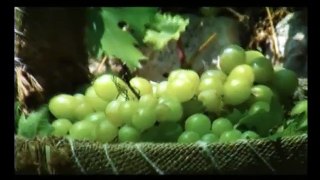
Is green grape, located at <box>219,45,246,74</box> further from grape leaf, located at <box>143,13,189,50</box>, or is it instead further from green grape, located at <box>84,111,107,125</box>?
green grape, located at <box>84,111,107,125</box>

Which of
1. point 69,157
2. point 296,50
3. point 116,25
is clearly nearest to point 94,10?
point 116,25

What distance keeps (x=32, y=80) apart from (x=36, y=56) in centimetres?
4

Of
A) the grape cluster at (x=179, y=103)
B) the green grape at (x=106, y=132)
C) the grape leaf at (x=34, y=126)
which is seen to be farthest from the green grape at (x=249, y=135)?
the grape leaf at (x=34, y=126)

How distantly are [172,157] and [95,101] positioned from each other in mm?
200

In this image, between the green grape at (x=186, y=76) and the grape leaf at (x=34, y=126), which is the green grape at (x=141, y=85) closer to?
the green grape at (x=186, y=76)

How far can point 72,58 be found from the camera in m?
1.15

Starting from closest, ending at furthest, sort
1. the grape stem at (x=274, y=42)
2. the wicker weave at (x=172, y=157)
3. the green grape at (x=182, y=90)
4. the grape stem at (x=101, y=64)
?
the wicker weave at (x=172, y=157) → the green grape at (x=182, y=90) → the grape stem at (x=101, y=64) → the grape stem at (x=274, y=42)

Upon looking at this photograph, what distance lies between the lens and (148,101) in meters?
1.02

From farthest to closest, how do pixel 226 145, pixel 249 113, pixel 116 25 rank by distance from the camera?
1. pixel 116 25
2. pixel 249 113
3. pixel 226 145

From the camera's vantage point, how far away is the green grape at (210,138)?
976mm

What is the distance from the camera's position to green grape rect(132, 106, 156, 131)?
997 mm

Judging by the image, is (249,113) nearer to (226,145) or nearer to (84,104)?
(226,145)

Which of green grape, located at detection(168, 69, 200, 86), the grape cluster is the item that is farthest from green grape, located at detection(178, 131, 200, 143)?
green grape, located at detection(168, 69, 200, 86)

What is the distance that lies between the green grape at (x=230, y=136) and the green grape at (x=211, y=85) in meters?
0.09
